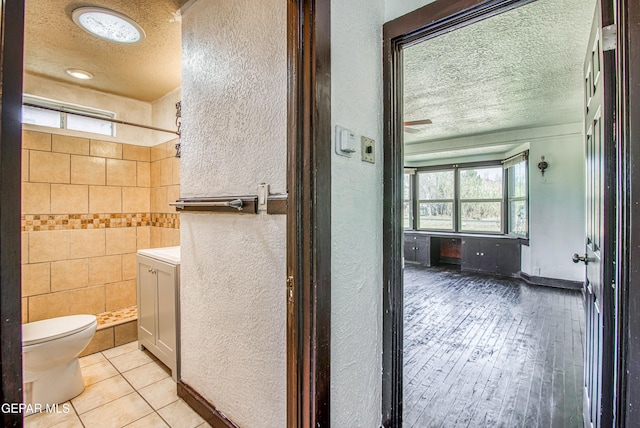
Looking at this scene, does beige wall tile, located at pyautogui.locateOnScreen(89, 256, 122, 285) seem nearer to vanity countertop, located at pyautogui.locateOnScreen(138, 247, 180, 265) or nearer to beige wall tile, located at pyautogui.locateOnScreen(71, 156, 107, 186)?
beige wall tile, located at pyautogui.locateOnScreen(71, 156, 107, 186)

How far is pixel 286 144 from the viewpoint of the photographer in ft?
3.79

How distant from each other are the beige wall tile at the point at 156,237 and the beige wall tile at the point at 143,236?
5 centimetres

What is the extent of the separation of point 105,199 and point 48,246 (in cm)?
61

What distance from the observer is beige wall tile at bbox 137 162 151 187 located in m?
3.20

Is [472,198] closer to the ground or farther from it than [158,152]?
closer to the ground

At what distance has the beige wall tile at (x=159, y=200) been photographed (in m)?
3.04

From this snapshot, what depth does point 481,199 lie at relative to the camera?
5758 mm

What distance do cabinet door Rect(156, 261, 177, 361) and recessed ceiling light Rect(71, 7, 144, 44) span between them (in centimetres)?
163

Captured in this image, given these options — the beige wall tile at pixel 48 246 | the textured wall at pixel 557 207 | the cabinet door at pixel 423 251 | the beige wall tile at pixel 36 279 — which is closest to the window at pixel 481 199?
the cabinet door at pixel 423 251

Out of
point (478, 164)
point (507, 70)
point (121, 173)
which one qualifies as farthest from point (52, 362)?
point (478, 164)

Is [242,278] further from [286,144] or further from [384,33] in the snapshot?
[384,33]

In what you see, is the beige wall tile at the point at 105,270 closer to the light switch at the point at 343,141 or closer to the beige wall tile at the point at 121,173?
the beige wall tile at the point at 121,173

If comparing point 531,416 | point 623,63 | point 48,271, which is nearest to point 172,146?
point 48,271

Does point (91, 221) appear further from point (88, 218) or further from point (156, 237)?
point (156, 237)
